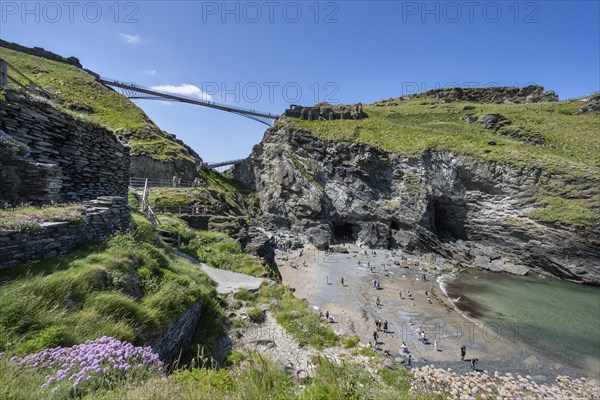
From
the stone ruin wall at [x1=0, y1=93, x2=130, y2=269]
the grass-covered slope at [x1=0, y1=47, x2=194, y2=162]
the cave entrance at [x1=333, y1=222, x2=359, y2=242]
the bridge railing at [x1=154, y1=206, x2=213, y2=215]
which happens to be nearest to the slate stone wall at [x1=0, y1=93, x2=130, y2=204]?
the stone ruin wall at [x1=0, y1=93, x2=130, y2=269]

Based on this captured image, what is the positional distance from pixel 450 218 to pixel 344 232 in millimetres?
24784

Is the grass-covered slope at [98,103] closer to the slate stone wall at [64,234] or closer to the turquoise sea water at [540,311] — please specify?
the slate stone wall at [64,234]

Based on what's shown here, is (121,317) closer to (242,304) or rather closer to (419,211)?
(242,304)

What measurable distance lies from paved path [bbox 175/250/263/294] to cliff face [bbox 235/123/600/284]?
3488cm

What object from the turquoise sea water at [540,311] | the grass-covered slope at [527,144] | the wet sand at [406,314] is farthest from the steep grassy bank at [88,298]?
the grass-covered slope at [527,144]

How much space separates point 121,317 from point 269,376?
3977 millimetres

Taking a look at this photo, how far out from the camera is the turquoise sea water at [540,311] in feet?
73.6

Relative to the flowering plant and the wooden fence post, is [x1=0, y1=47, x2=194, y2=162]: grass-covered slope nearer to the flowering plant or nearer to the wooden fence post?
the wooden fence post

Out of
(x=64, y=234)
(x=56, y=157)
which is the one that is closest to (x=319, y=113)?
(x=56, y=157)

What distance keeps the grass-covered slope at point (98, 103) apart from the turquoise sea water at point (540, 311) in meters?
48.8

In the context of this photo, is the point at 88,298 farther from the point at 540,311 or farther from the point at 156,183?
the point at 540,311

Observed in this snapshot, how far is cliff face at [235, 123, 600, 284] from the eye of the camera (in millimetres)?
45594

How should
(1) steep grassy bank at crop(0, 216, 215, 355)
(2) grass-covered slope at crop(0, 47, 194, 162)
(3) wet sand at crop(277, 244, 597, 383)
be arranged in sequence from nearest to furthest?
(1) steep grassy bank at crop(0, 216, 215, 355)
(3) wet sand at crop(277, 244, 597, 383)
(2) grass-covered slope at crop(0, 47, 194, 162)

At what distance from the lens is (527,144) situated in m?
61.2
